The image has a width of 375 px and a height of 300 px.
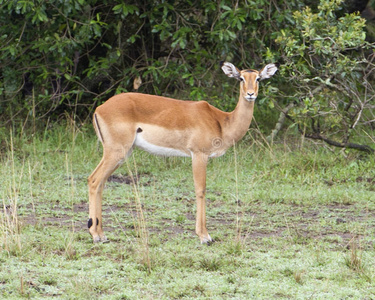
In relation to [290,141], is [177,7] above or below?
above

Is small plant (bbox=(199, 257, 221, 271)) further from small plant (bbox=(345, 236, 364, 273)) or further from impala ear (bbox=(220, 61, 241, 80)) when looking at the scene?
impala ear (bbox=(220, 61, 241, 80))

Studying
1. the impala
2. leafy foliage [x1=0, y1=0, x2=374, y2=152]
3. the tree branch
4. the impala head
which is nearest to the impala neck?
the impala

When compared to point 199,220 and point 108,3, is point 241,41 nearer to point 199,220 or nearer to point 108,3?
point 108,3

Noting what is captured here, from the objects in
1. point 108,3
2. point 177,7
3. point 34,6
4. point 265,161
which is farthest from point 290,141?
point 34,6

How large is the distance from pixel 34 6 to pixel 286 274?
191 inches

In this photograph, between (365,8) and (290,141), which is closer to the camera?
(290,141)

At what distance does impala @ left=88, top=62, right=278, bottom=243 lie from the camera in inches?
215

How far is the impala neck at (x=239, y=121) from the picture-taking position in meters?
5.83

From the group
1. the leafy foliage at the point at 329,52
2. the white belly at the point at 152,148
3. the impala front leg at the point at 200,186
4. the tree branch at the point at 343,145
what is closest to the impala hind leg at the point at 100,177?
the white belly at the point at 152,148

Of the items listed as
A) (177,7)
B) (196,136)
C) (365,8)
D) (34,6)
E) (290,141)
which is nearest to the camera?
(196,136)

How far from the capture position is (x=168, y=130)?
5625mm

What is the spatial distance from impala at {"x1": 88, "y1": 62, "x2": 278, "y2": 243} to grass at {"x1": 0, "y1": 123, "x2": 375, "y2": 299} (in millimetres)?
272

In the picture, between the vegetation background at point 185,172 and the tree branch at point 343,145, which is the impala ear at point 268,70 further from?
the tree branch at point 343,145

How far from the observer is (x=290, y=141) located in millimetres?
9570
